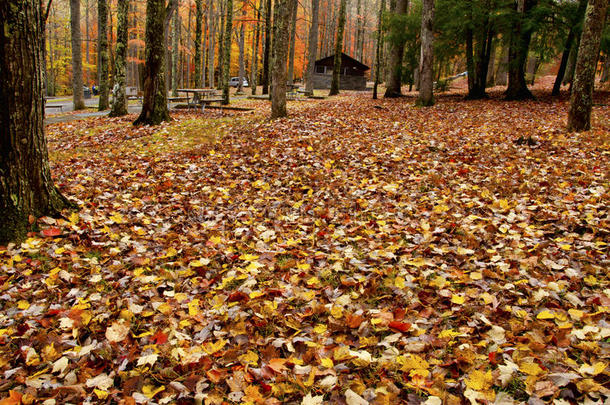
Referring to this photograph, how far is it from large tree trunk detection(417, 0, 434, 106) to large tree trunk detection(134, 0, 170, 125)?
879cm

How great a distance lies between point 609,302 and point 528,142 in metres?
5.56

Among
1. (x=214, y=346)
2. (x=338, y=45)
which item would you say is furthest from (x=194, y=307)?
(x=338, y=45)

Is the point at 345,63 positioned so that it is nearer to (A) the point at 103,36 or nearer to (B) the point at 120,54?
(A) the point at 103,36

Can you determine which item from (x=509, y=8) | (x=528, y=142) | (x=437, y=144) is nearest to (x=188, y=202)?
(x=437, y=144)

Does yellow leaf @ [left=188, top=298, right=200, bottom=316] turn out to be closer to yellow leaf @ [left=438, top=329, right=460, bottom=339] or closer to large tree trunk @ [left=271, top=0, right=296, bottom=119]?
yellow leaf @ [left=438, top=329, right=460, bottom=339]

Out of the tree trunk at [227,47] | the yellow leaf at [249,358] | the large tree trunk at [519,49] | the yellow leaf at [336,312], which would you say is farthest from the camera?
the tree trunk at [227,47]

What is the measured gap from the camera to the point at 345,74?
37125mm

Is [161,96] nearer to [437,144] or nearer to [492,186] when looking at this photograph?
[437,144]

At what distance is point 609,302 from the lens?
9.24ft

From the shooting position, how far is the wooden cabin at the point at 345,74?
36.8 meters

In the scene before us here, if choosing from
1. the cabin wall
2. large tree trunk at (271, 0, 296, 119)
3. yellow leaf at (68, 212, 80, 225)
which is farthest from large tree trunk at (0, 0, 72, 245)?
the cabin wall

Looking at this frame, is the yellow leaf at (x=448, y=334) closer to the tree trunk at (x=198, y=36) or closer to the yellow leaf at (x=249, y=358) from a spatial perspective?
the yellow leaf at (x=249, y=358)

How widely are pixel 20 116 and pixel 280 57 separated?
26.0 ft

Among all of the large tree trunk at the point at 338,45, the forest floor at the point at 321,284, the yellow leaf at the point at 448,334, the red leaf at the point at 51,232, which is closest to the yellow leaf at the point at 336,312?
the forest floor at the point at 321,284
